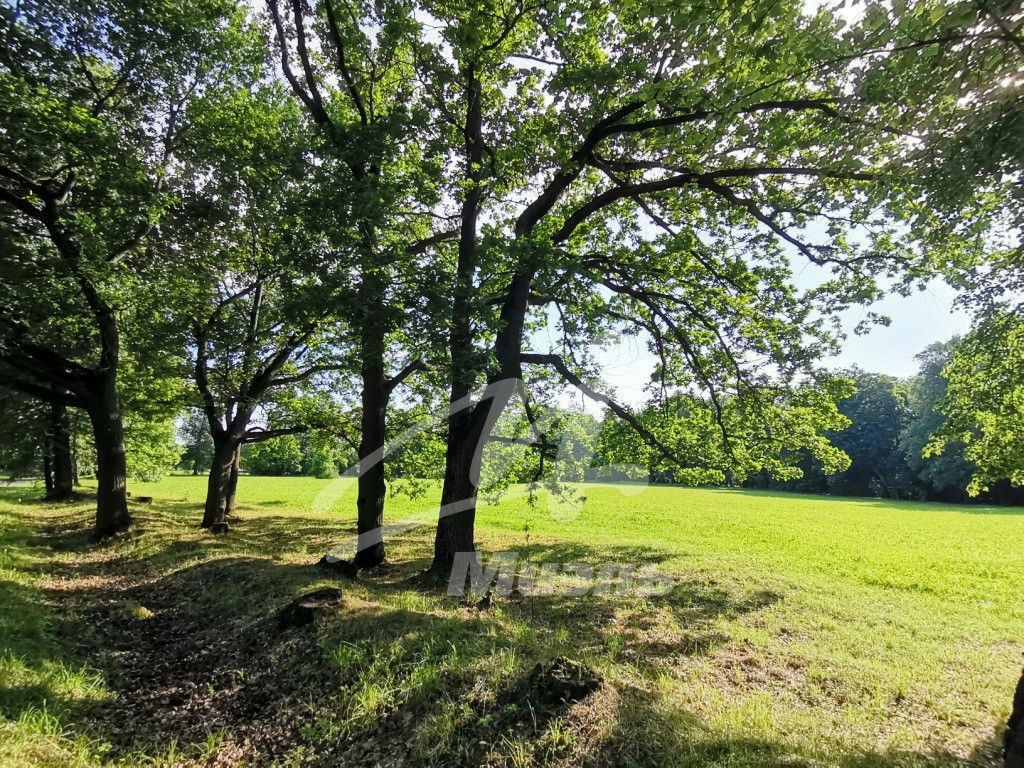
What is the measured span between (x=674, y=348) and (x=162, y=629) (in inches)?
458

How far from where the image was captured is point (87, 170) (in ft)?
34.0

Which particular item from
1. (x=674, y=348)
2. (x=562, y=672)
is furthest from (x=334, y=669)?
(x=674, y=348)

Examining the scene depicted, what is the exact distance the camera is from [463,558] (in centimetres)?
984

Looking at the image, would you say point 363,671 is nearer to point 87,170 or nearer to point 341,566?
point 341,566

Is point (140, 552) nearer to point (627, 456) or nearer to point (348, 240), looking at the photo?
point (348, 240)

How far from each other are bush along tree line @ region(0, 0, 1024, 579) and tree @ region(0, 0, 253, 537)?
7 centimetres

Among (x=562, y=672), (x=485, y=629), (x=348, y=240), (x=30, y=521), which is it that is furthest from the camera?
(x=30, y=521)

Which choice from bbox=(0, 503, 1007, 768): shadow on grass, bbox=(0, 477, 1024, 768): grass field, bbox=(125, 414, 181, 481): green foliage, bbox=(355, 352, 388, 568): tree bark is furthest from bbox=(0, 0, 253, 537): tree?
bbox=(125, 414, 181, 481): green foliage

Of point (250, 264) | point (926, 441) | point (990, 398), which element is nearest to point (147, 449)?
point (250, 264)

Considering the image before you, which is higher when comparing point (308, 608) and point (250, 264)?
point (250, 264)

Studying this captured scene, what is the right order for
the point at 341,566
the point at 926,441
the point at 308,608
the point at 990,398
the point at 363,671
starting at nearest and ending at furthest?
the point at 363,671, the point at 308,608, the point at 990,398, the point at 341,566, the point at 926,441

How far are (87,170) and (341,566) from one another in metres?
10.2

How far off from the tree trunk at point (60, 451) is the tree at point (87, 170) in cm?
617

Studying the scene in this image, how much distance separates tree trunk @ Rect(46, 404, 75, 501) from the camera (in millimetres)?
18812
